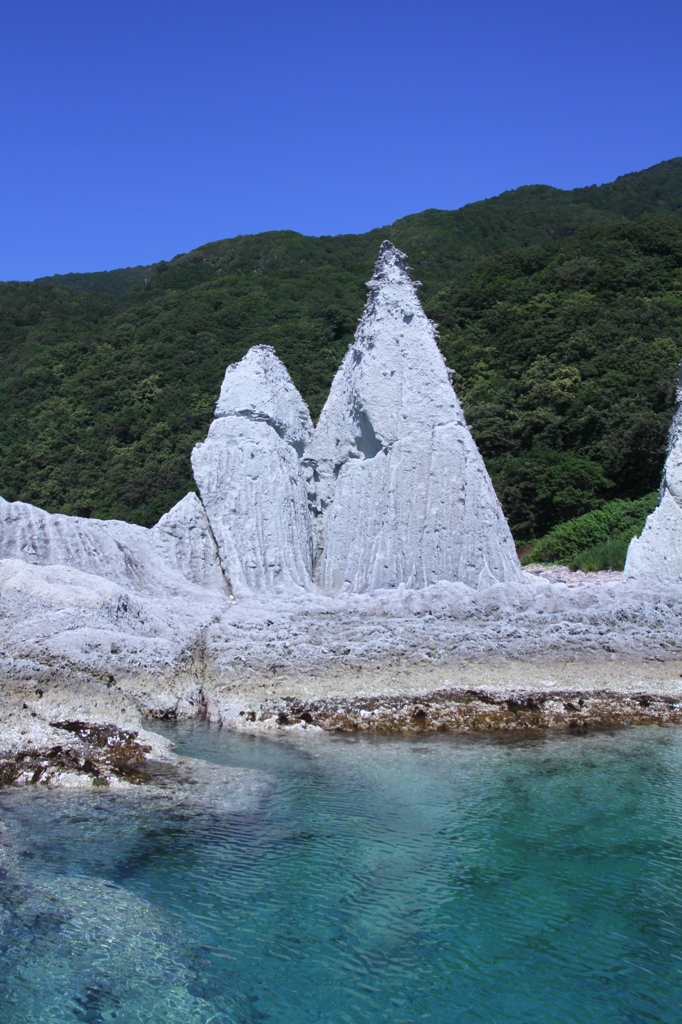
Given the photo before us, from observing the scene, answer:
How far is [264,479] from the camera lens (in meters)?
12.8

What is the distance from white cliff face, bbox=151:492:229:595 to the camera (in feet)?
40.6

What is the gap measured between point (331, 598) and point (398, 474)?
234 cm

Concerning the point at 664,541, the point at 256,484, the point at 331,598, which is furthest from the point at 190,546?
the point at 664,541

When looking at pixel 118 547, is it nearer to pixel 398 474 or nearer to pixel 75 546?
pixel 75 546

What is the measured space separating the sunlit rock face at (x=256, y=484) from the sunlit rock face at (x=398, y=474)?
23.0 inches

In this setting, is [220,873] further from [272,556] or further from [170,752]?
[272,556]

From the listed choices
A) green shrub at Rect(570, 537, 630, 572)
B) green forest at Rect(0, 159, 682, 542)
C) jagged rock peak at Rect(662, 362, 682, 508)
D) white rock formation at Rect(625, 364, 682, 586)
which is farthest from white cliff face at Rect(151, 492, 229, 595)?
green forest at Rect(0, 159, 682, 542)

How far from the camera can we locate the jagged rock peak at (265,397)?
13.3 metres

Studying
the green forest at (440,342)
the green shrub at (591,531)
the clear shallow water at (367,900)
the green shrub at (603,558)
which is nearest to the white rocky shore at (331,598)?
the clear shallow water at (367,900)

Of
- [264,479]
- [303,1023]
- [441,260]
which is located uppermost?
[441,260]

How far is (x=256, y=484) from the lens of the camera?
41.7ft

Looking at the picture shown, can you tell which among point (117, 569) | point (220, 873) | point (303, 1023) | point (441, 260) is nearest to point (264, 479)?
point (117, 569)

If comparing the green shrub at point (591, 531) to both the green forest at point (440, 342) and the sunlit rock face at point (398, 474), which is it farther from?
the sunlit rock face at point (398, 474)

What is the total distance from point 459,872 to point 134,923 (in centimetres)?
214
